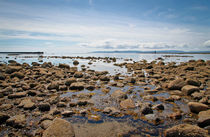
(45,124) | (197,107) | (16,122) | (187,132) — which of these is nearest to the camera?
(187,132)

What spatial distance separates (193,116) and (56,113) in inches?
341

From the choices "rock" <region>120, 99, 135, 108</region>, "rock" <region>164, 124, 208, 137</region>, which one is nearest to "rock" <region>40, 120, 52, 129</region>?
"rock" <region>120, 99, 135, 108</region>

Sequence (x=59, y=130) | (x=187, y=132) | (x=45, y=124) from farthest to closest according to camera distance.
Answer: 1. (x=45, y=124)
2. (x=59, y=130)
3. (x=187, y=132)

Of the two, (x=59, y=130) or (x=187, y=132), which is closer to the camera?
(x=187, y=132)

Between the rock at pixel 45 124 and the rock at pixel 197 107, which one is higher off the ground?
the rock at pixel 197 107

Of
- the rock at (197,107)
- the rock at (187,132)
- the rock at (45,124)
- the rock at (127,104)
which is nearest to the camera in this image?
the rock at (187,132)

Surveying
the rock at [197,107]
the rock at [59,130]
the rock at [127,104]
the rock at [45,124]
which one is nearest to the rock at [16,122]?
the rock at [45,124]

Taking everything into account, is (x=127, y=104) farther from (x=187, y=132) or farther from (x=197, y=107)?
(x=197, y=107)

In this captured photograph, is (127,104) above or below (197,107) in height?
below

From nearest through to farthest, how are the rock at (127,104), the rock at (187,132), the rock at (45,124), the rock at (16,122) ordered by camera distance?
1. the rock at (187,132)
2. the rock at (45,124)
3. the rock at (16,122)
4. the rock at (127,104)

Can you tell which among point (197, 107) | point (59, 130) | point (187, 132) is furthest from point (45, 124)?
point (197, 107)

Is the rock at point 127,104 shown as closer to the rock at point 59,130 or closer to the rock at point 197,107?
the rock at point 197,107

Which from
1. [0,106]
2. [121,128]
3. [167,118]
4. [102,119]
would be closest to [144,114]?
[167,118]

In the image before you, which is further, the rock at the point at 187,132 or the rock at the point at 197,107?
the rock at the point at 197,107
